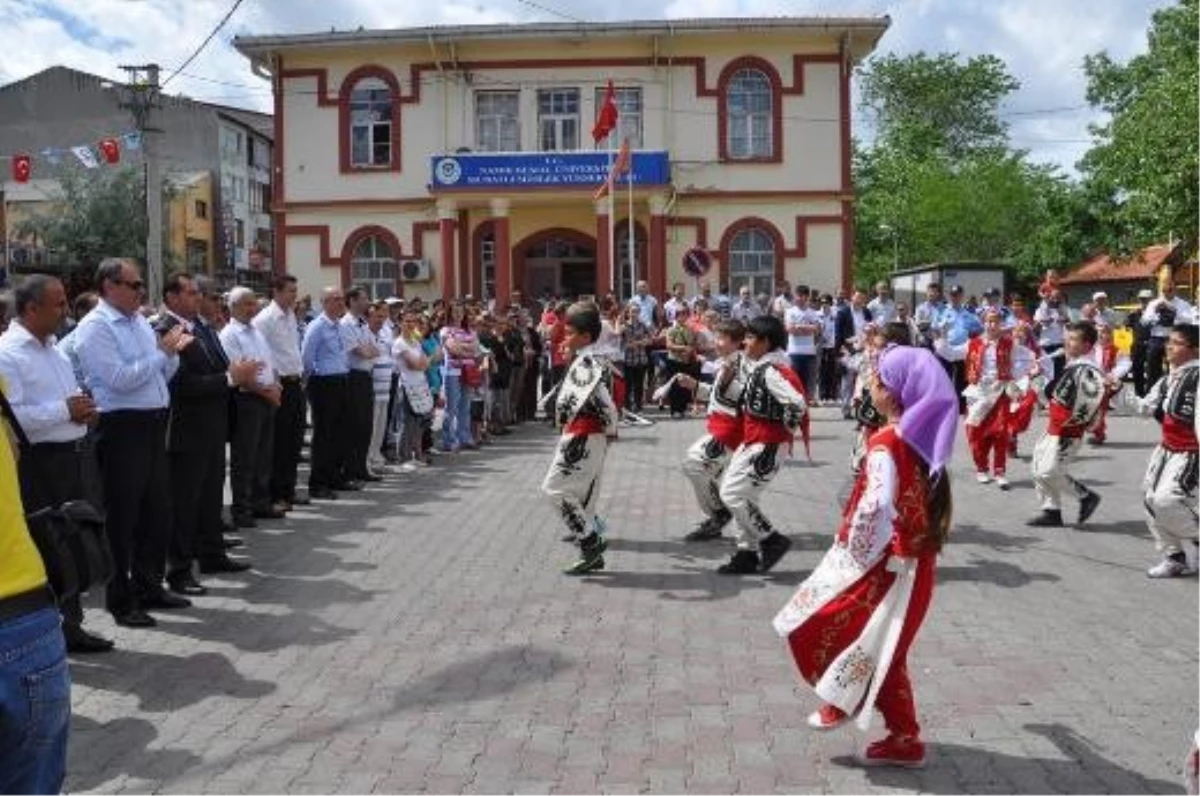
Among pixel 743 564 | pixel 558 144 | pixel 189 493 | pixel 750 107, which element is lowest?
pixel 743 564

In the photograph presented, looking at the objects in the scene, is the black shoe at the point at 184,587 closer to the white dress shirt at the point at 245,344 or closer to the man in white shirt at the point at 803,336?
the white dress shirt at the point at 245,344

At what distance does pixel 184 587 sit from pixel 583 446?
2.75 m

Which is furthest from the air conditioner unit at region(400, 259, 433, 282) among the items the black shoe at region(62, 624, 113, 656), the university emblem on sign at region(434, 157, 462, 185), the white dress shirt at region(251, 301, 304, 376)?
the black shoe at region(62, 624, 113, 656)

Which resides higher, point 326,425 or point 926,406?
point 926,406

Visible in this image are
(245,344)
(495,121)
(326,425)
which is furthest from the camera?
(495,121)

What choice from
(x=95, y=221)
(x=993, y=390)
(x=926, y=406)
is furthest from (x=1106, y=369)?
(x=95, y=221)

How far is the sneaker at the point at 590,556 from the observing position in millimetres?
9133

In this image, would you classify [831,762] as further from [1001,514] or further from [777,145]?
[777,145]

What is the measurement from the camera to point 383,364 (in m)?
14.6

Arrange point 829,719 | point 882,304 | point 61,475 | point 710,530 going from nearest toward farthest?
point 829,719 < point 61,475 < point 710,530 < point 882,304

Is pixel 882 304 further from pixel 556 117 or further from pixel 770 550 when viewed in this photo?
→ pixel 770 550

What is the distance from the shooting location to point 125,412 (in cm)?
764

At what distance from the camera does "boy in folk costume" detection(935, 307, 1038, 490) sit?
13211 millimetres

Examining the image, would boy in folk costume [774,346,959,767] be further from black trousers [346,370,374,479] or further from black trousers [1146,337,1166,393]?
black trousers [1146,337,1166,393]
